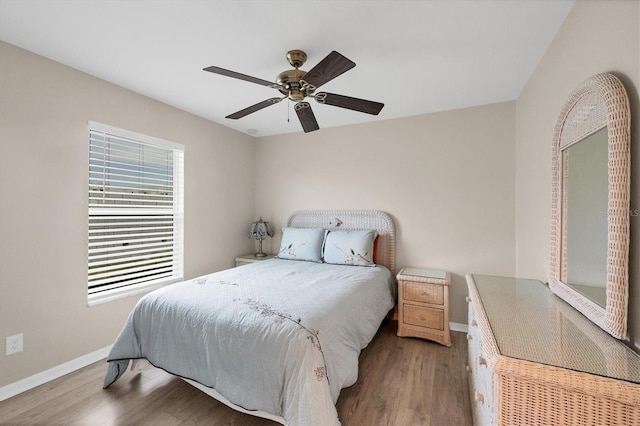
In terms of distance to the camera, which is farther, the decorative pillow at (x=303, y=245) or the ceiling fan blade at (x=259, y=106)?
the decorative pillow at (x=303, y=245)

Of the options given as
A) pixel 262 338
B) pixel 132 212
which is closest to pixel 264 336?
pixel 262 338

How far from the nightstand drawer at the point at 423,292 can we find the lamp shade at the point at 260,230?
6.58ft

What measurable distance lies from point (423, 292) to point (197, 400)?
2.14 m

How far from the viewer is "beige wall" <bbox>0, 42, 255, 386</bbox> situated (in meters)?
1.94

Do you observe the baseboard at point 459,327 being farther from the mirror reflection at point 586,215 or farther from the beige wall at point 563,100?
the mirror reflection at point 586,215

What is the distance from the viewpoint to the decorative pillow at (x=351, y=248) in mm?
3045

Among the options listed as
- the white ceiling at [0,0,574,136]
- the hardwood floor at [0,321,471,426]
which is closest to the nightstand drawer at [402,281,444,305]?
the hardwood floor at [0,321,471,426]

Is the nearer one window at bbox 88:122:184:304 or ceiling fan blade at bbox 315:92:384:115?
ceiling fan blade at bbox 315:92:384:115

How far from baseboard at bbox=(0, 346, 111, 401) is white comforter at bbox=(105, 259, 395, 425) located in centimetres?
53

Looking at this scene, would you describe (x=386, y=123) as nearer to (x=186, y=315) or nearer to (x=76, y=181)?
(x=186, y=315)

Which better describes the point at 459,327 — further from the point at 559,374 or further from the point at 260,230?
the point at 260,230

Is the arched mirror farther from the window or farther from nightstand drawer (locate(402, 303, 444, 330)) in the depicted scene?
the window

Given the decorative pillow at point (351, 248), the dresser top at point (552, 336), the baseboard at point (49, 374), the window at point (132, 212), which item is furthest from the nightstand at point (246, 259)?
the dresser top at point (552, 336)

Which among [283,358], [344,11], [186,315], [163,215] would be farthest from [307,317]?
[163,215]
